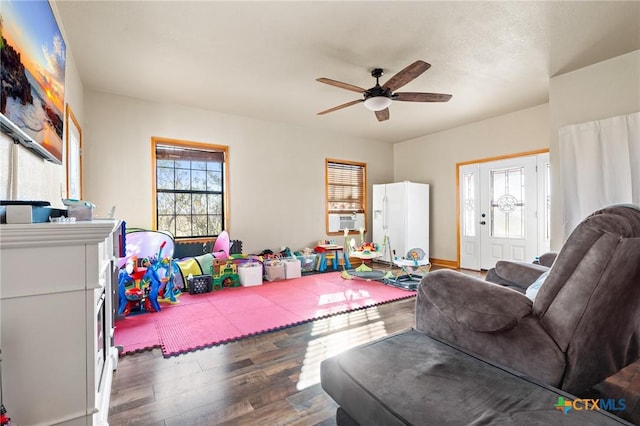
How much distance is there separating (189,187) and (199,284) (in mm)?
1668

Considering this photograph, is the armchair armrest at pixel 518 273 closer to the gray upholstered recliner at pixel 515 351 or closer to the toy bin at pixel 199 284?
the gray upholstered recliner at pixel 515 351

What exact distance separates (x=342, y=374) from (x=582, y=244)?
1135 mm

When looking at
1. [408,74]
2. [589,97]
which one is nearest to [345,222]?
[408,74]

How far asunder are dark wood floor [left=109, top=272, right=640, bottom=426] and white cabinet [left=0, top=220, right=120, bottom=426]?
61 cm

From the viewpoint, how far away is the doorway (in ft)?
15.8

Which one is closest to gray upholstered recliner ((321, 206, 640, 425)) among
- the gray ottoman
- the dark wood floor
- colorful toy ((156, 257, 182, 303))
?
the gray ottoman

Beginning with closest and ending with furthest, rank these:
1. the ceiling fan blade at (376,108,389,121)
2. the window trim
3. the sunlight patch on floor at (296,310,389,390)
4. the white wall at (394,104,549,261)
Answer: the sunlight patch on floor at (296,310,389,390) → the ceiling fan blade at (376,108,389,121) → the white wall at (394,104,549,261) → the window trim

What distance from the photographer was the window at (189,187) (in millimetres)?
4656

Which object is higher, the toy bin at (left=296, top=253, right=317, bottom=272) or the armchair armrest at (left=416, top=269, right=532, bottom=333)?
the armchair armrest at (left=416, top=269, right=532, bottom=333)

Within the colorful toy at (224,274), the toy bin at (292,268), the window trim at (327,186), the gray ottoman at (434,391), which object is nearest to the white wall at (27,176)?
the gray ottoman at (434,391)

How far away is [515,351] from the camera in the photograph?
1.42 meters

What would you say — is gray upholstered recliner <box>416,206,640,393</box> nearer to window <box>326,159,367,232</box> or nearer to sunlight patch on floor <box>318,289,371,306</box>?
sunlight patch on floor <box>318,289,371,306</box>

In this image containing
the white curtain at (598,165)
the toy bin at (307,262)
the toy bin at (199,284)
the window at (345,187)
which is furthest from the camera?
the window at (345,187)

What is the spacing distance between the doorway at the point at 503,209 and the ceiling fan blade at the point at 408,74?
315 centimetres
